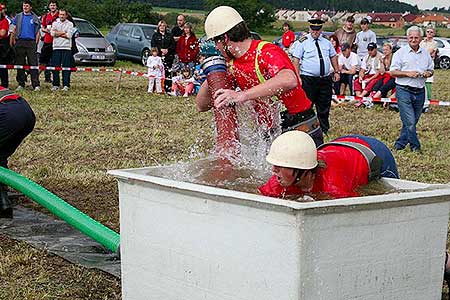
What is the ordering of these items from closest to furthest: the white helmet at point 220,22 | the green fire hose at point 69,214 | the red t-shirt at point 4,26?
the white helmet at point 220,22
the green fire hose at point 69,214
the red t-shirt at point 4,26

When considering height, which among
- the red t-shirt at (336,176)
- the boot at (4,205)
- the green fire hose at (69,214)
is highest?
the red t-shirt at (336,176)

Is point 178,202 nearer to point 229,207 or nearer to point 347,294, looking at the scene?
point 229,207

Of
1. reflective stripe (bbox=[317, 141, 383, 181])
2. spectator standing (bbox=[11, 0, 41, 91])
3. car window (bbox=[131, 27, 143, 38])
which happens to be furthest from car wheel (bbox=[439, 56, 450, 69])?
reflective stripe (bbox=[317, 141, 383, 181])

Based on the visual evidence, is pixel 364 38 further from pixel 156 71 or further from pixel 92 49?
pixel 92 49

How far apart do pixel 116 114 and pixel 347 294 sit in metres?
11.5

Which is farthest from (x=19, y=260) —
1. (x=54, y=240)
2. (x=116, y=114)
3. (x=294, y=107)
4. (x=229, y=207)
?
(x=116, y=114)

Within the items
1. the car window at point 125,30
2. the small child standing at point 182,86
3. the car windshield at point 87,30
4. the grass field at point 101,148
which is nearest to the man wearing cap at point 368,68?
the grass field at point 101,148

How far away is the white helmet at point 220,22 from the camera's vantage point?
16.9 ft

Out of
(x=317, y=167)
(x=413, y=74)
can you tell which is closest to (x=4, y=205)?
(x=317, y=167)

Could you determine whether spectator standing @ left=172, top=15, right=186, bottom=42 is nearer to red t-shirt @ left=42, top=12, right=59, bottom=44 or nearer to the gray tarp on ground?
red t-shirt @ left=42, top=12, right=59, bottom=44

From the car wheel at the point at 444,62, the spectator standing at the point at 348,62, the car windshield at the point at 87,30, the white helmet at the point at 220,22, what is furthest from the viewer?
the car wheel at the point at 444,62

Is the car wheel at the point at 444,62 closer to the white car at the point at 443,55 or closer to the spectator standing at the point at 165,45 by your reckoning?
the white car at the point at 443,55

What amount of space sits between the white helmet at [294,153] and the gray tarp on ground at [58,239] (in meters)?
2.02

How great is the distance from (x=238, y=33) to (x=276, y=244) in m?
1.90
